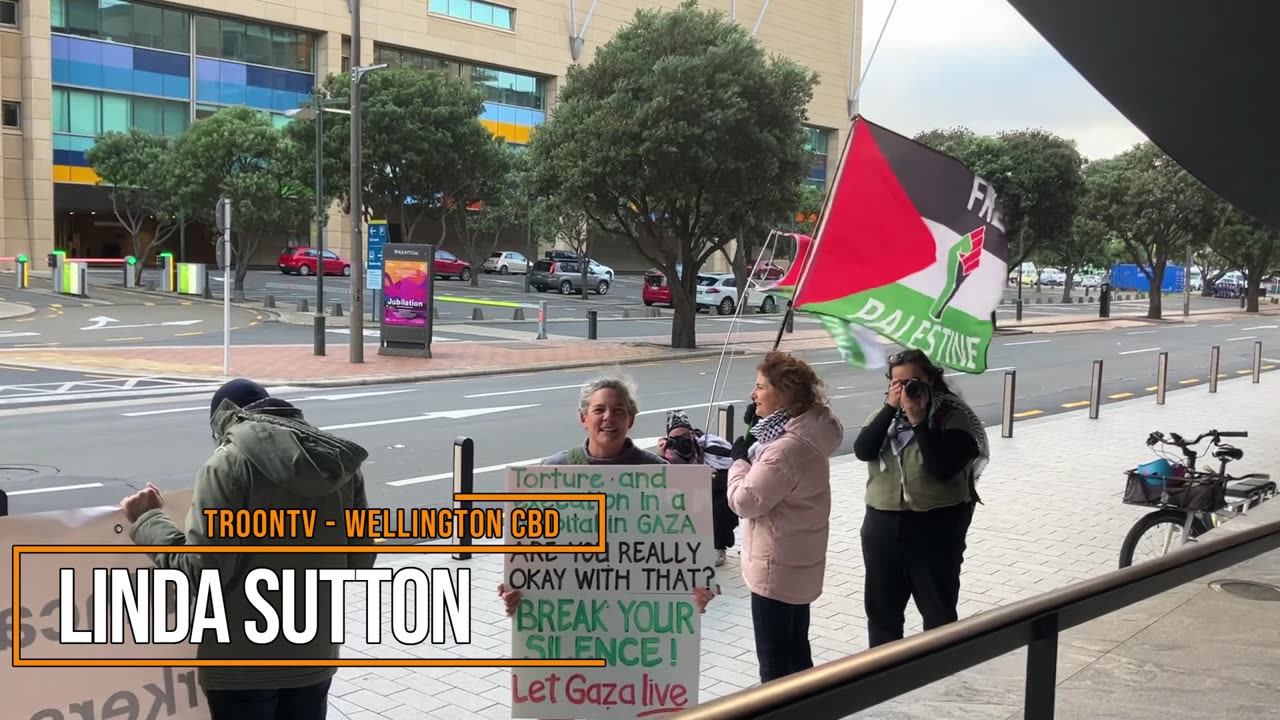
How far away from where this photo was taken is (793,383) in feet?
14.5

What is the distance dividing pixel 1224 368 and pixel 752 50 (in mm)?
14078

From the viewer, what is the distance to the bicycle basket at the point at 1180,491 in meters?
6.73

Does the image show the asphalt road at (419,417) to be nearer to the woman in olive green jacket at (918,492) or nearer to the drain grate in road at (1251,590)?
the woman in olive green jacket at (918,492)

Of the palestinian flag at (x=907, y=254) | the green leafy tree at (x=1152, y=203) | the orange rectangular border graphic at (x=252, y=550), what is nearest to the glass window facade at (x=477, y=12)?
the green leafy tree at (x=1152, y=203)

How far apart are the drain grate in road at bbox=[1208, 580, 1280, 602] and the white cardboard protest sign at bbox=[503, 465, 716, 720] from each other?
2357 mm

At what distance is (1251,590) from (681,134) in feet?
70.3

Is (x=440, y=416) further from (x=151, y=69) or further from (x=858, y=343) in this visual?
(x=151, y=69)

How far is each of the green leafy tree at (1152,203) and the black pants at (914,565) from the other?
154 ft

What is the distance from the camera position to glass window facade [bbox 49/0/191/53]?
2076 inches

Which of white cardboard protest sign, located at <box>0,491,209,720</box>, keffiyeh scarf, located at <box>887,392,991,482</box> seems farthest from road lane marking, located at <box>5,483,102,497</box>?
keffiyeh scarf, located at <box>887,392,991,482</box>

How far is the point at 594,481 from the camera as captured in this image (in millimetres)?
3879

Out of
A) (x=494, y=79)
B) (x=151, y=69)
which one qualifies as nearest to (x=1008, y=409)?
(x=151, y=69)

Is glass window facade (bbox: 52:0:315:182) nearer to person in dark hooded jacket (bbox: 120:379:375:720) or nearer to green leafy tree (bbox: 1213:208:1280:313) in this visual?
green leafy tree (bbox: 1213:208:1280:313)

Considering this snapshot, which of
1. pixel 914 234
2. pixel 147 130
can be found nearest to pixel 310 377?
pixel 914 234
